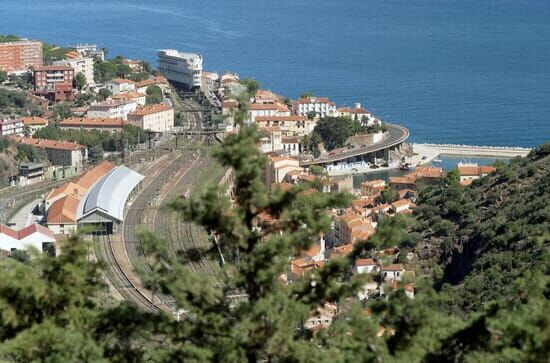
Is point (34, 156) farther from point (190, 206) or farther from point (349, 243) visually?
point (190, 206)

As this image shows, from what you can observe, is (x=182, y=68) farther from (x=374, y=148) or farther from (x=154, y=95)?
(x=374, y=148)

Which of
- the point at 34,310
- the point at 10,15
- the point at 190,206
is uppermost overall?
the point at 190,206

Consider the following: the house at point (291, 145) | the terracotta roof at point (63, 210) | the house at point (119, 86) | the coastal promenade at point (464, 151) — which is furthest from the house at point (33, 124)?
the coastal promenade at point (464, 151)

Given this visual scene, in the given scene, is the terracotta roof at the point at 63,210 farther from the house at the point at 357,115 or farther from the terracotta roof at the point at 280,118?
the house at the point at 357,115

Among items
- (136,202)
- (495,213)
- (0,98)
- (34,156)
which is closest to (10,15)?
(0,98)

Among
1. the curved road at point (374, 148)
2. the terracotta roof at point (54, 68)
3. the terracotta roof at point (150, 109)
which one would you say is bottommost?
the curved road at point (374, 148)

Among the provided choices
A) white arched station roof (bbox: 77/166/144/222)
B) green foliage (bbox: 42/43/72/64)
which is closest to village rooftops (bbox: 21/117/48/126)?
white arched station roof (bbox: 77/166/144/222)

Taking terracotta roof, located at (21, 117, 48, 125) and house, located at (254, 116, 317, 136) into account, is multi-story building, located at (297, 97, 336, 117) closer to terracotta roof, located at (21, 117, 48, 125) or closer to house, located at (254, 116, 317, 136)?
house, located at (254, 116, 317, 136)

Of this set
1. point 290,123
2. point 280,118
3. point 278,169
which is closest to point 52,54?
point 280,118
